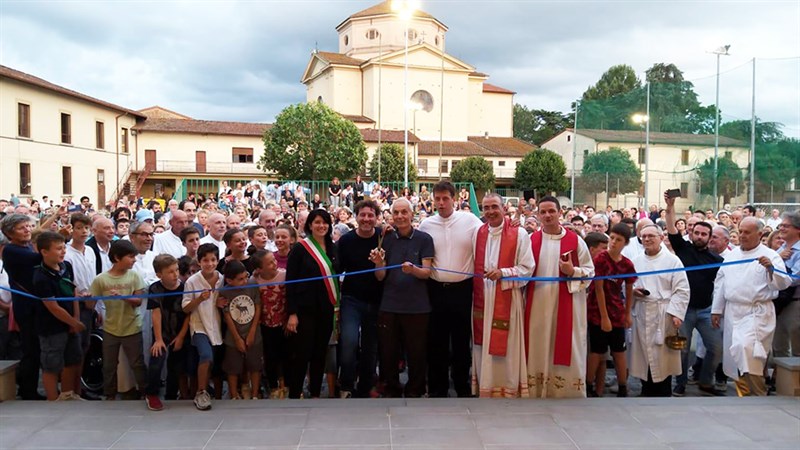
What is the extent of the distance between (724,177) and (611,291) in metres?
15.3

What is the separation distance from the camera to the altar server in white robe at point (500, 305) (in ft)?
18.2

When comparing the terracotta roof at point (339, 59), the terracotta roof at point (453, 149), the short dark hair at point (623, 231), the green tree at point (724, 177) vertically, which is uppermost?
the terracotta roof at point (339, 59)

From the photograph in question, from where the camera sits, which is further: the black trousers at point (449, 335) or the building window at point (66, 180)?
the building window at point (66, 180)

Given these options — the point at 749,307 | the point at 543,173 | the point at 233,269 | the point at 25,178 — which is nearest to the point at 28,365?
the point at 233,269

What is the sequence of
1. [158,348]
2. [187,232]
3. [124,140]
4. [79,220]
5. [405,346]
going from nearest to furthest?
1. [158,348]
2. [405,346]
3. [79,220]
4. [187,232]
5. [124,140]

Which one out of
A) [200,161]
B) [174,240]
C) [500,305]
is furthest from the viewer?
[200,161]

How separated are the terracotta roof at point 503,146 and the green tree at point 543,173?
600 cm

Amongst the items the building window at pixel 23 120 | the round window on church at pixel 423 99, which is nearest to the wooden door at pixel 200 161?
the building window at pixel 23 120

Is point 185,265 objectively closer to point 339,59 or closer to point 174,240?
point 174,240

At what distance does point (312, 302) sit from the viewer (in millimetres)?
5695

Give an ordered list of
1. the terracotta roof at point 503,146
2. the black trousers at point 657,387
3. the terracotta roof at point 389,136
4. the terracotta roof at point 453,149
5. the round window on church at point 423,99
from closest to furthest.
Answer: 1. the black trousers at point 657,387
2. the terracotta roof at point 389,136
3. the terracotta roof at point 453,149
4. the terracotta roof at point 503,146
5. the round window on church at point 423,99

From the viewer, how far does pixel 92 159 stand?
38812 mm

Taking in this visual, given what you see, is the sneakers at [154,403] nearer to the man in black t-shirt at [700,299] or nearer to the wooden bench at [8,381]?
the wooden bench at [8,381]

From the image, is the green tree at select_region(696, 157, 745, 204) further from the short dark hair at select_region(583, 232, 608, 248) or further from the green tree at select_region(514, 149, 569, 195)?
the green tree at select_region(514, 149, 569, 195)
